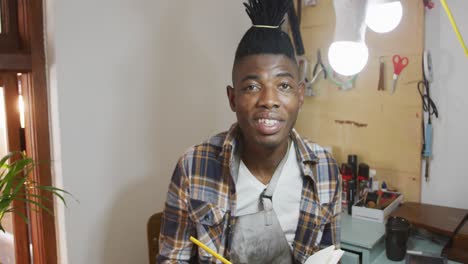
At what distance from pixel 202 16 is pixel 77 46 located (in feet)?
2.14

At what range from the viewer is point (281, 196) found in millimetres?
1179

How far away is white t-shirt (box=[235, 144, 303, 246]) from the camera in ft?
3.83

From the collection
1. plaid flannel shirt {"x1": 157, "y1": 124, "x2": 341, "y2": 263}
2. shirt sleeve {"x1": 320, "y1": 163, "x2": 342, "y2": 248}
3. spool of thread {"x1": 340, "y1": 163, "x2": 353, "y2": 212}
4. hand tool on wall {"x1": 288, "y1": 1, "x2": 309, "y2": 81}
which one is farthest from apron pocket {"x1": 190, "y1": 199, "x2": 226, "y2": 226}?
hand tool on wall {"x1": 288, "y1": 1, "x2": 309, "y2": 81}

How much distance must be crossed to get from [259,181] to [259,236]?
0.54 feet

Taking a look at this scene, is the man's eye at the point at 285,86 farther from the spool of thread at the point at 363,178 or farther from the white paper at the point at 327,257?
the spool of thread at the point at 363,178

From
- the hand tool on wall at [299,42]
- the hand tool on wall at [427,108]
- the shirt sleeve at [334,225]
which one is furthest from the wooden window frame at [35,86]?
the hand tool on wall at [427,108]

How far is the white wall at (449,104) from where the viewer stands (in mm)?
1630

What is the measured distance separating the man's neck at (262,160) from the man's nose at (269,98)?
17 cm

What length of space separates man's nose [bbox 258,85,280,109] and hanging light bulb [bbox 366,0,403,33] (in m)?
0.32

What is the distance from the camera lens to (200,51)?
1787mm

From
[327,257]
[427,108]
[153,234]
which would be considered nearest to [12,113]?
[153,234]

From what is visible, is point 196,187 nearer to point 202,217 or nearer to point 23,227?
point 202,217

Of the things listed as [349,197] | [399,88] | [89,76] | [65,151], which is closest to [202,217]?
[65,151]

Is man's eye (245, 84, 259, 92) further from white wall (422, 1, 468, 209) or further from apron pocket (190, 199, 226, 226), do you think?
white wall (422, 1, 468, 209)
